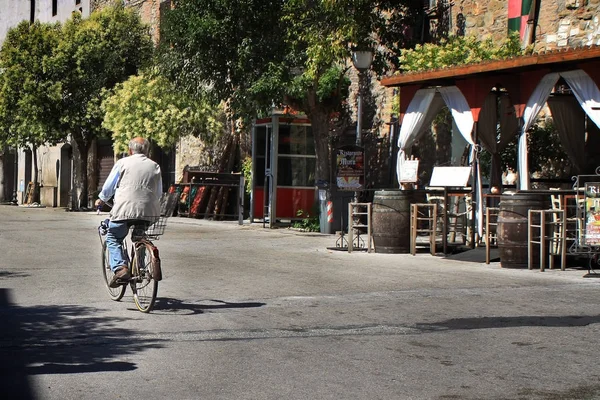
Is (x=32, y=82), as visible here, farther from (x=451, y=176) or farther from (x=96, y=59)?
(x=451, y=176)

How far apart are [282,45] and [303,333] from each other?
51.8ft

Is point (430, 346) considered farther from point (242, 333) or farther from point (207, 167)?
point (207, 167)

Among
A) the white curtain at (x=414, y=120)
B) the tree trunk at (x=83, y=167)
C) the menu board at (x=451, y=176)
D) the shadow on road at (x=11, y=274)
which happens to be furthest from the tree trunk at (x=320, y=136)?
the tree trunk at (x=83, y=167)

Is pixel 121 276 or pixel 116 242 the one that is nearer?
pixel 121 276

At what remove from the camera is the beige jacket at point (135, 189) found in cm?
946

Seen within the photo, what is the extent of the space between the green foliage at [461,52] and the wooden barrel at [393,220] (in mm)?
4432

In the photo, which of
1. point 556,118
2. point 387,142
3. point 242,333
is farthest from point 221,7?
point 242,333

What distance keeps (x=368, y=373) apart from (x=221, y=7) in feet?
57.9

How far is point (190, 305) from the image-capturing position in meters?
9.94

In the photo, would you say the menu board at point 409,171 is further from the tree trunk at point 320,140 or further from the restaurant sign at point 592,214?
the tree trunk at point 320,140

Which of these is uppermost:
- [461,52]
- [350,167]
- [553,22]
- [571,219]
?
[553,22]

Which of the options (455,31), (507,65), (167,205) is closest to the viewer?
(167,205)

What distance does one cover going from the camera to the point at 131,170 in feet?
31.3

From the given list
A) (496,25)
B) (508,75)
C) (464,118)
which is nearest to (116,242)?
(508,75)
